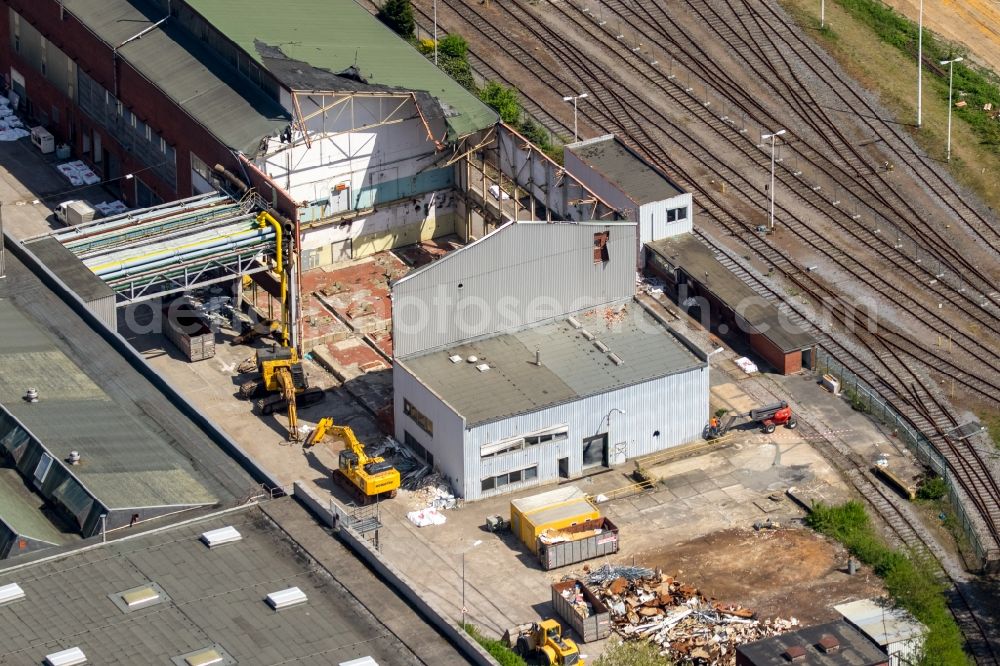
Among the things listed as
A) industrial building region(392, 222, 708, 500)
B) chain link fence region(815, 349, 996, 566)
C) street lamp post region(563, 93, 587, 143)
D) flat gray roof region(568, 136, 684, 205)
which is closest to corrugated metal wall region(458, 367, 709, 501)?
industrial building region(392, 222, 708, 500)

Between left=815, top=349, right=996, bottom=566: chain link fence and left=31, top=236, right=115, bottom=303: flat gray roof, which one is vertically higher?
left=31, top=236, right=115, bottom=303: flat gray roof

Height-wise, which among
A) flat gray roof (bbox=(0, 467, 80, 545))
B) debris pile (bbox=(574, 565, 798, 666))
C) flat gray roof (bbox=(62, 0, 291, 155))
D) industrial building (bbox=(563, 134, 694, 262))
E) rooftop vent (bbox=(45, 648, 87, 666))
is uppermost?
flat gray roof (bbox=(62, 0, 291, 155))

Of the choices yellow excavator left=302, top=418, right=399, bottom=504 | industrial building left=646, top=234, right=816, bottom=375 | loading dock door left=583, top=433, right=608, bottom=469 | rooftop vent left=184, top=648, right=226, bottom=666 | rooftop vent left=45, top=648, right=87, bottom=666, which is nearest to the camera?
rooftop vent left=45, top=648, right=87, bottom=666

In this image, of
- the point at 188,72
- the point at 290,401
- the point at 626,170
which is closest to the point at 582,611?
the point at 290,401

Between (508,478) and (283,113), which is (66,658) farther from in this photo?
(283,113)

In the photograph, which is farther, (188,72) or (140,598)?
(188,72)

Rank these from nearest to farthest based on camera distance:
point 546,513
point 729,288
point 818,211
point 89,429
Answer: point 89,429 → point 546,513 → point 729,288 → point 818,211

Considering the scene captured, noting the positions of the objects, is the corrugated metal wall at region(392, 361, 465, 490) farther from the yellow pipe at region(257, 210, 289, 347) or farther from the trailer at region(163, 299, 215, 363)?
the trailer at region(163, 299, 215, 363)
